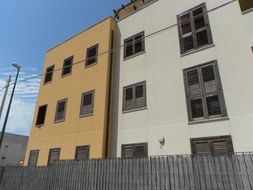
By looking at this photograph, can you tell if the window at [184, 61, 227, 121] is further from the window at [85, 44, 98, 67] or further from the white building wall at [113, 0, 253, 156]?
the window at [85, 44, 98, 67]

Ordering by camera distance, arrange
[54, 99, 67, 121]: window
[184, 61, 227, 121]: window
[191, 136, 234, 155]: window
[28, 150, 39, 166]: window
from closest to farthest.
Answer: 1. [191, 136, 234, 155]: window
2. [184, 61, 227, 121]: window
3. [54, 99, 67, 121]: window
4. [28, 150, 39, 166]: window

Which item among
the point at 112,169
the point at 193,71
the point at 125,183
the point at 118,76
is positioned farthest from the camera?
the point at 118,76

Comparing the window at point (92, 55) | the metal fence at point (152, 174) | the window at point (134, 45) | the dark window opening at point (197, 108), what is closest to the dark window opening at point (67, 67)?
the window at point (92, 55)

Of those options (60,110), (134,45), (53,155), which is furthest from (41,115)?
(134,45)

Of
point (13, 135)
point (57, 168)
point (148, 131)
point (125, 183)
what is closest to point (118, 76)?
point (148, 131)

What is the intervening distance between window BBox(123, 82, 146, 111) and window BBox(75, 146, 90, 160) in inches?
132

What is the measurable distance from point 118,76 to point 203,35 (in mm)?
5756

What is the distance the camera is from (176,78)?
11.4 m

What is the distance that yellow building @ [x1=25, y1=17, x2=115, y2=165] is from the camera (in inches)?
523

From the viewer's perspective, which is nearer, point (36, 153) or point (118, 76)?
point (118, 76)

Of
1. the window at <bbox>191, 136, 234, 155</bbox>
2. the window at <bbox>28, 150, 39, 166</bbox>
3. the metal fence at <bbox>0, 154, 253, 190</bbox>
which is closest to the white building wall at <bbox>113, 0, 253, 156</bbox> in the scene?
the window at <bbox>191, 136, 234, 155</bbox>

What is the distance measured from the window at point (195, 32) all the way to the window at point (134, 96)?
3092 mm

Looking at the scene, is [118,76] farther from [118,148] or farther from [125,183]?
[125,183]

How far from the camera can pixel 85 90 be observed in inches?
587
